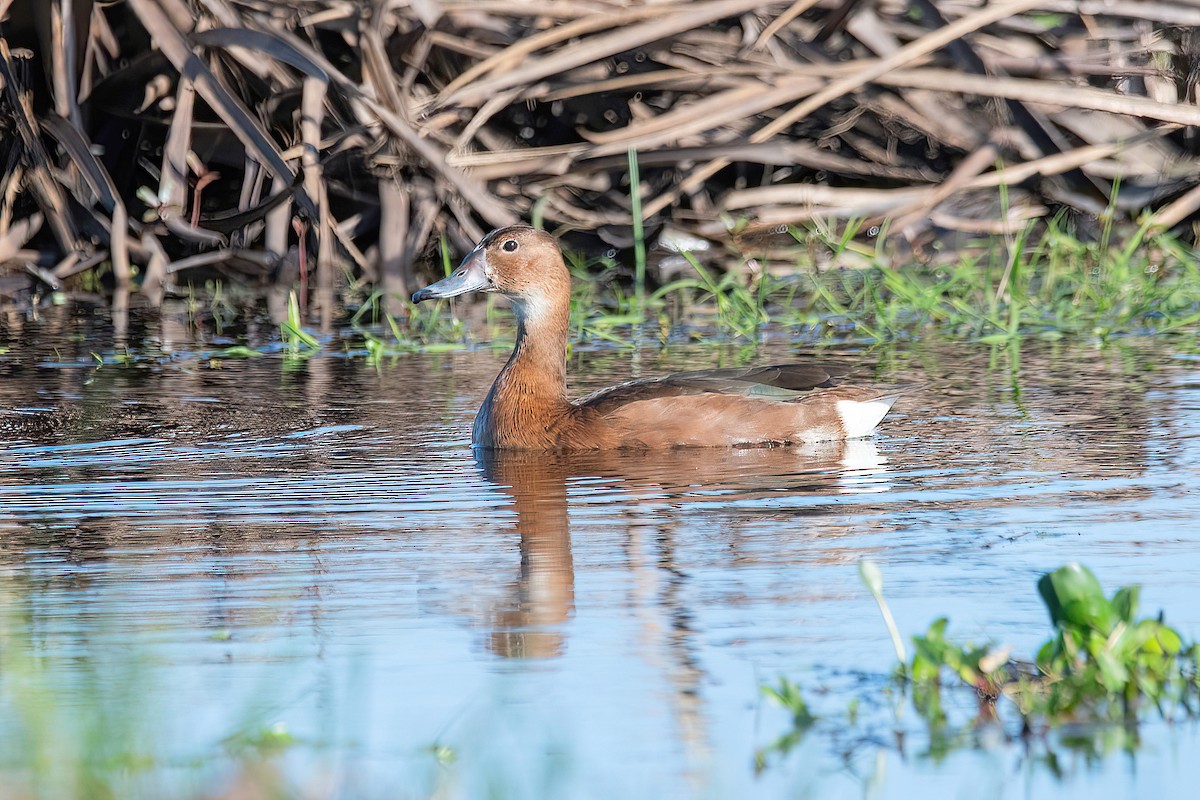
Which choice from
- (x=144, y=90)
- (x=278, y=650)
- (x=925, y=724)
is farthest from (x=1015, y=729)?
(x=144, y=90)

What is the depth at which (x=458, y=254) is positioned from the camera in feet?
42.2

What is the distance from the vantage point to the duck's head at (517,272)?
26.0ft

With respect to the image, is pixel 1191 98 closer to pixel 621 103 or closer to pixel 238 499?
pixel 621 103

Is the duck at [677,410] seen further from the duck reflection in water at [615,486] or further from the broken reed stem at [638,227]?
the broken reed stem at [638,227]

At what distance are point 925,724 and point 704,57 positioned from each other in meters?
9.14

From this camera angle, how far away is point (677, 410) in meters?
7.09

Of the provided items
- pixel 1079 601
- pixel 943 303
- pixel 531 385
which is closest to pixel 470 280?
pixel 531 385

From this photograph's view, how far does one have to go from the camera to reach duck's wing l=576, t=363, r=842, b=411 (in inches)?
279

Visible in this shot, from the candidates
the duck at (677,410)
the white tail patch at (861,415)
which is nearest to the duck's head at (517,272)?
the duck at (677,410)

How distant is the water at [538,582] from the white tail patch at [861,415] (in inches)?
6.8

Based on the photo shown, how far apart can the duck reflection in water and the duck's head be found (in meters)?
1.01

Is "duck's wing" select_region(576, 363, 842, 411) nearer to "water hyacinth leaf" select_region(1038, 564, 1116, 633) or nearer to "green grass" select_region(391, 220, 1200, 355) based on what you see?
"green grass" select_region(391, 220, 1200, 355)

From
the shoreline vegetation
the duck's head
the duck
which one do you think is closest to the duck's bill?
the duck's head

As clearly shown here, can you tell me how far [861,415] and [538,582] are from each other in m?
2.88
